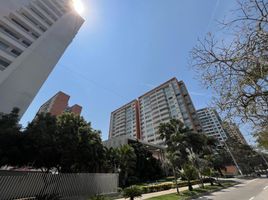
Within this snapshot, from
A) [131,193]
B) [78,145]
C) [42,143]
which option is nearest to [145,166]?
[78,145]

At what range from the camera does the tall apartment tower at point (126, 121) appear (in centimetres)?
9543

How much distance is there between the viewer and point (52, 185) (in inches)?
455

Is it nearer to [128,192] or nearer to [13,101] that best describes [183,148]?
[128,192]

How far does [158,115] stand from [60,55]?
57402 millimetres

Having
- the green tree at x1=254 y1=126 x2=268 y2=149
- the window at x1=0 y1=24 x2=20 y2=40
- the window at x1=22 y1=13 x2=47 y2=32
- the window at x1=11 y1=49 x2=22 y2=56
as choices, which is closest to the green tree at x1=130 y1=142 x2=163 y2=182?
the green tree at x1=254 y1=126 x2=268 y2=149

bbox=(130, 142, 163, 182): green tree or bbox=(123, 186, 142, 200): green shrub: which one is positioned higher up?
bbox=(130, 142, 163, 182): green tree

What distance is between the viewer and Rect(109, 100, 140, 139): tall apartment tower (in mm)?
95431

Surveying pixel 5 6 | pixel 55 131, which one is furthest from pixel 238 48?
pixel 5 6

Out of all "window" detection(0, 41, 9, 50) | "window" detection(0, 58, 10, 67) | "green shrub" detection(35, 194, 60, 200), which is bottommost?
"green shrub" detection(35, 194, 60, 200)

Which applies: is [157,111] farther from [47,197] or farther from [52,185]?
[47,197]

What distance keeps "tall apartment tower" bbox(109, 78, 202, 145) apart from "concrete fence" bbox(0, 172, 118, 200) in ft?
179

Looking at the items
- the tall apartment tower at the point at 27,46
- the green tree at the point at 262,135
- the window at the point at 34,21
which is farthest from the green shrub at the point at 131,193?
the window at the point at 34,21

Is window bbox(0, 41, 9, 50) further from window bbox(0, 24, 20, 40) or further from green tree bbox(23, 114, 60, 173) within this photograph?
green tree bbox(23, 114, 60, 173)

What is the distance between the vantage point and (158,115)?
84000mm
